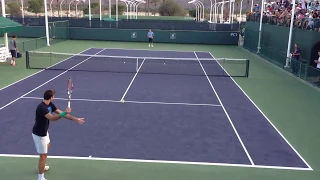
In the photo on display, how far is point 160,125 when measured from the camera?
1101cm

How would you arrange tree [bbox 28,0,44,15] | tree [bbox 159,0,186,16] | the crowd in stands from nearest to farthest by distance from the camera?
the crowd in stands < tree [bbox 28,0,44,15] < tree [bbox 159,0,186,16]

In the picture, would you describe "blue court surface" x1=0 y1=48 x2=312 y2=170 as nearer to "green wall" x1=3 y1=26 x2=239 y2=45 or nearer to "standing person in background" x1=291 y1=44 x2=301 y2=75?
"standing person in background" x1=291 y1=44 x2=301 y2=75

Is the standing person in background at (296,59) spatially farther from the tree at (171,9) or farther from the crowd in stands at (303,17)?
the tree at (171,9)

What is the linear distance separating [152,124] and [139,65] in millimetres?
11254

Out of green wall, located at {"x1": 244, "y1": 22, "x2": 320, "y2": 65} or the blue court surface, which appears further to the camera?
green wall, located at {"x1": 244, "y1": 22, "x2": 320, "y2": 65}

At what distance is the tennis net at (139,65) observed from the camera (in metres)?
20.3

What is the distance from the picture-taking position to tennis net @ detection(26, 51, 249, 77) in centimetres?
2028

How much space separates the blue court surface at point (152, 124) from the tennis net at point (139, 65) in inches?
92.0

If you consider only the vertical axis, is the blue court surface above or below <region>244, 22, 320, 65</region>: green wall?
below

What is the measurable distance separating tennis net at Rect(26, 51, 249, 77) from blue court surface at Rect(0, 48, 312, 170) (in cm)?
234

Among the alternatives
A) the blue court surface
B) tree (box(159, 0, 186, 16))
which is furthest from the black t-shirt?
tree (box(159, 0, 186, 16))

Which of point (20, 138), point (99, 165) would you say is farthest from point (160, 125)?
point (20, 138)

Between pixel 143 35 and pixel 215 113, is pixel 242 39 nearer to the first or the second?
pixel 143 35

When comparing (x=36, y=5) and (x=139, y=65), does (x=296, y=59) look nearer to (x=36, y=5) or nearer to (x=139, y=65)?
(x=139, y=65)
